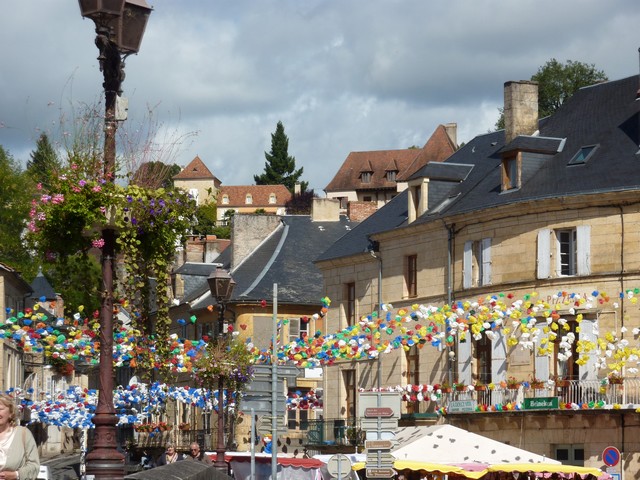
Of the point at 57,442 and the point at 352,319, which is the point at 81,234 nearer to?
the point at 352,319

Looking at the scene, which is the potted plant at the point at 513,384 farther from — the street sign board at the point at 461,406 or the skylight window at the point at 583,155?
the skylight window at the point at 583,155

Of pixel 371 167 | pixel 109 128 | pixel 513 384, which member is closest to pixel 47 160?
pixel 109 128

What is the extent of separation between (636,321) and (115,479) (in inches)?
1003

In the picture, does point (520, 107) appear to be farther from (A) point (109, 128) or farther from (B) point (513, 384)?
(A) point (109, 128)

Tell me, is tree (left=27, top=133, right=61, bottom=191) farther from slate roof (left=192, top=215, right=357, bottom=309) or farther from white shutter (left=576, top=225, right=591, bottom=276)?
slate roof (left=192, top=215, right=357, bottom=309)

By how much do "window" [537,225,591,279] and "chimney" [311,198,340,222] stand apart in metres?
25.0

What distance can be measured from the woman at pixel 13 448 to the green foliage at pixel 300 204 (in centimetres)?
11771

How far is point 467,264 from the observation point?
4112 centimetres

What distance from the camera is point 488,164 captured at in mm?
43688

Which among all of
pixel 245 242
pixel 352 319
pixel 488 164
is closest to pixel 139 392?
pixel 352 319

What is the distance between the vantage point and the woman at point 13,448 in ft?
30.4

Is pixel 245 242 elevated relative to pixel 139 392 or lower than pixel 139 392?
elevated

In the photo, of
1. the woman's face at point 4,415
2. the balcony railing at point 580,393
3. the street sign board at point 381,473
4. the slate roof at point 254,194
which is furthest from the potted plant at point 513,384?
the slate roof at point 254,194

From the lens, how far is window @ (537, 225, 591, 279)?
1479 inches
